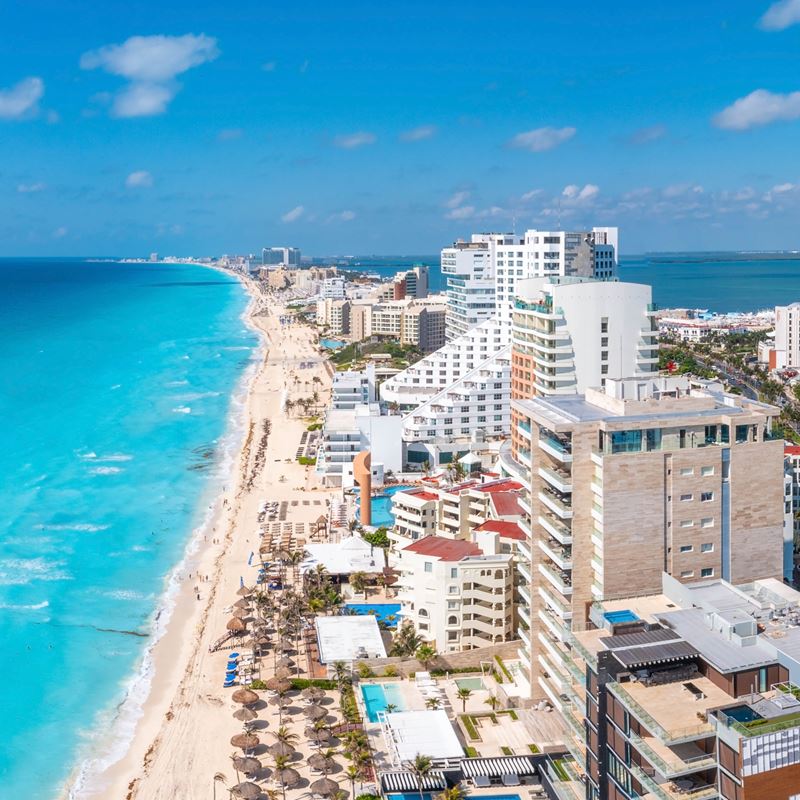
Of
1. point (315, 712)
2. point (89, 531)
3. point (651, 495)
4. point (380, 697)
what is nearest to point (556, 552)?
point (651, 495)

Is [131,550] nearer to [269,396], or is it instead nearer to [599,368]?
[599,368]

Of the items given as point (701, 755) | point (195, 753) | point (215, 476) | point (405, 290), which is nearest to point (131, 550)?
point (215, 476)

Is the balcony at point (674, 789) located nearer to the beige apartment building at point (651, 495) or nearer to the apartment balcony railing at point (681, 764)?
the apartment balcony railing at point (681, 764)

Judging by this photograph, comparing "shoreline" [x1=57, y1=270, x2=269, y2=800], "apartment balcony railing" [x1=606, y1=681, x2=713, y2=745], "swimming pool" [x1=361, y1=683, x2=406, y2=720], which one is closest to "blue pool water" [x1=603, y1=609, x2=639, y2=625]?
"apartment balcony railing" [x1=606, y1=681, x2=713, y2=745]

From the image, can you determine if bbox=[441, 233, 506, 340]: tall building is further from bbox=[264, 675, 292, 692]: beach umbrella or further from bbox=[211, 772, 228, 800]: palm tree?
bbox=[211, 772, 228, 800]: palm tree

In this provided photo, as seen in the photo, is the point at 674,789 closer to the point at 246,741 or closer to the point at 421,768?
the point at 421,768

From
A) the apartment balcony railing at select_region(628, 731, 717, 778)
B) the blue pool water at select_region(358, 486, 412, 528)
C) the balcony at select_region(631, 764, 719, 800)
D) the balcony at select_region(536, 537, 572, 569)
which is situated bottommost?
the blue pool water at select_region(358, 486, 412, 528)
